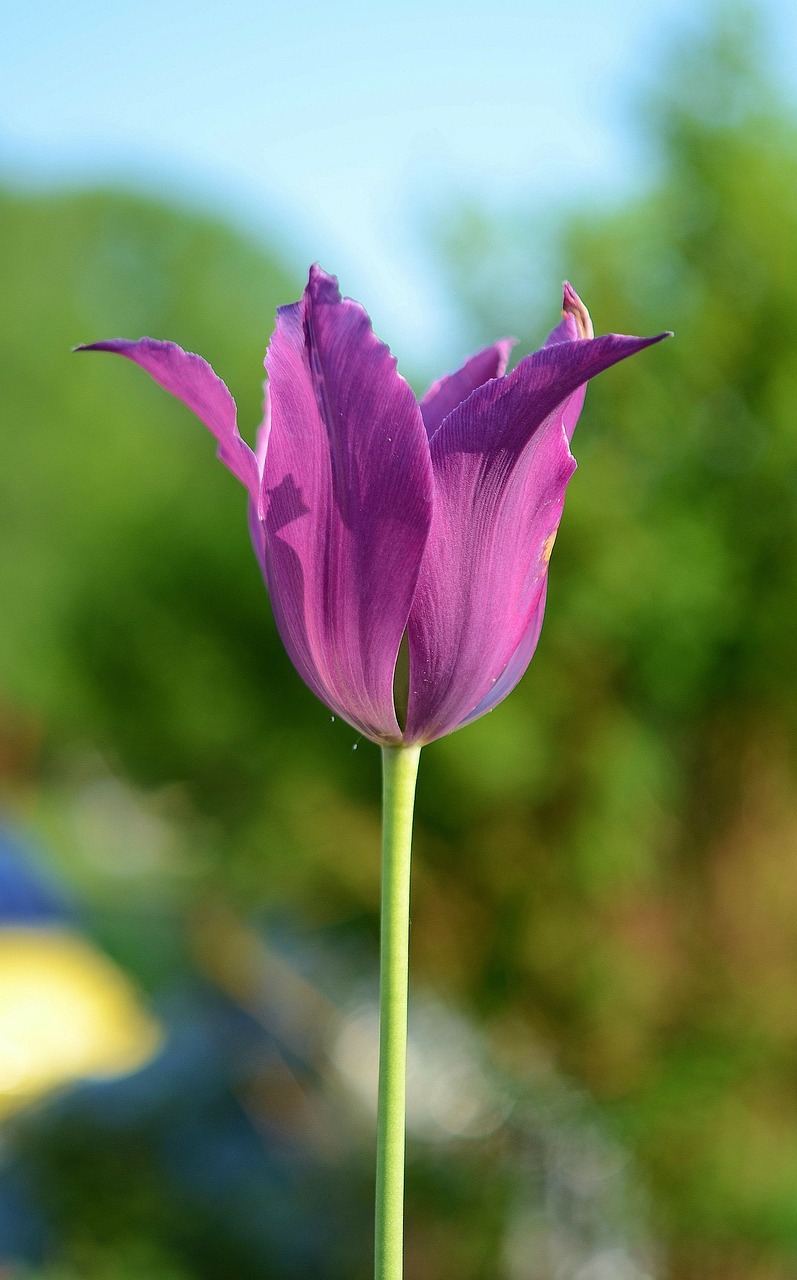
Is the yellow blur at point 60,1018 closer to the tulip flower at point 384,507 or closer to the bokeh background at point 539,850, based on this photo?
the bokeh background at point 539,850

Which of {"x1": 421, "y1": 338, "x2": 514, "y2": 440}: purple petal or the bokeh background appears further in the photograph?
the bokeh background

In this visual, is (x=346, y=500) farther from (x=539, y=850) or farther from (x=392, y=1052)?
(x=539, y=850)

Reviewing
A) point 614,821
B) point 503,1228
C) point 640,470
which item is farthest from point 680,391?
point 503,1228

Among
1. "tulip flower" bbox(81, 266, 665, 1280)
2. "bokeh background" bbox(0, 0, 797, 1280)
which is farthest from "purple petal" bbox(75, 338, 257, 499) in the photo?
"bokeh background" bbox(0, 0, 797, 1280)

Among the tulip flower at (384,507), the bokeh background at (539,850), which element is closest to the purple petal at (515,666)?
the tulip flower at (384,507)

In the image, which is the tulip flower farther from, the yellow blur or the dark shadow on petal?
the yellow blur
